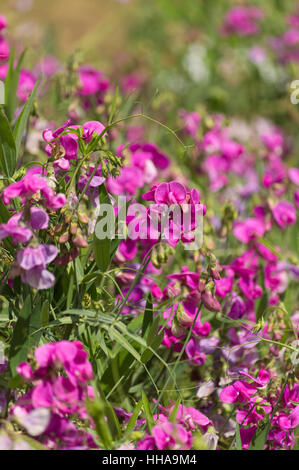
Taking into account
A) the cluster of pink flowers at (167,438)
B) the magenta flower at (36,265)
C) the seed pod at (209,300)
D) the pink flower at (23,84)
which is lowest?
the cluster of pink flowers at (167,438)

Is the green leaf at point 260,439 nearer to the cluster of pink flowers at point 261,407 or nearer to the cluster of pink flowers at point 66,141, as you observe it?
the cluster of pink flowers at point 261,407

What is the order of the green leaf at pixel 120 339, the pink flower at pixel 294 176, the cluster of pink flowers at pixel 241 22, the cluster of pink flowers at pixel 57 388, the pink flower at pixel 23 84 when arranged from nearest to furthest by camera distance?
the cluster of pink flowers at pixel 57 388 < the green leaf at pixel 120 339 < the pink flower at pixel 294 176 < the pink flower at pixel 23 84 < the cluster of pink flowers at pixel 241 22

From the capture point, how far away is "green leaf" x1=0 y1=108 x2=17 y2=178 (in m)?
1.55

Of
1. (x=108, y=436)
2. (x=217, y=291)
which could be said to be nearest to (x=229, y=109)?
(x=217, y=291)

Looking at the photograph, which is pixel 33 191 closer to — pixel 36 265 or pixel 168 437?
pixel 36 265

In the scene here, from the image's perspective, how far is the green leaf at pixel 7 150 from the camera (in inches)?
61.2

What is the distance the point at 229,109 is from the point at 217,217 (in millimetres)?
1921

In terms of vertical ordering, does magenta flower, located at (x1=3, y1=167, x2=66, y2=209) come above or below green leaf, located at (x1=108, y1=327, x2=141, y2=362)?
above

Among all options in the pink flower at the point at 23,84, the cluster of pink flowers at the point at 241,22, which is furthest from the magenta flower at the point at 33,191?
the cluster of pink flowers at the point at 241,22

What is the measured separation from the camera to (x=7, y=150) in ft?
5.20

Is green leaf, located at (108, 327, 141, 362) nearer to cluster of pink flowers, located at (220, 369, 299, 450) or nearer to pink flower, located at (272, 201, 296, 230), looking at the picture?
cluster of pink flowers, located at (220, 369, 299, 450)

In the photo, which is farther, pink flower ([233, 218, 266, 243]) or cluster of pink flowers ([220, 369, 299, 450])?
pink flower ([233, 218, 266, 243])

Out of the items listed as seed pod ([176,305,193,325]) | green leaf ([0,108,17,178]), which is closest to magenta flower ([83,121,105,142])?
green leaf ([0,108,17,178])

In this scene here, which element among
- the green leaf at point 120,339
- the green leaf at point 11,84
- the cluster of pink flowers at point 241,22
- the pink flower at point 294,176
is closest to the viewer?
the green leaf at point 120,339
